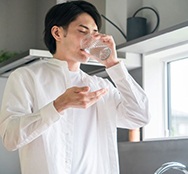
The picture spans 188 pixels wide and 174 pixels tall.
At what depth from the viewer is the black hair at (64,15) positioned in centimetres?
138

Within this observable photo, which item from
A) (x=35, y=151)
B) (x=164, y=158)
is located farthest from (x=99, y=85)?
(x=164, y=158)

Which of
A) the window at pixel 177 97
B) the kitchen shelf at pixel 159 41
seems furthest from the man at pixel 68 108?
the window at pixel 177 97

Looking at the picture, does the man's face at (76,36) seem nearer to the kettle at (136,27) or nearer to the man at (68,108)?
the man at (68,108)

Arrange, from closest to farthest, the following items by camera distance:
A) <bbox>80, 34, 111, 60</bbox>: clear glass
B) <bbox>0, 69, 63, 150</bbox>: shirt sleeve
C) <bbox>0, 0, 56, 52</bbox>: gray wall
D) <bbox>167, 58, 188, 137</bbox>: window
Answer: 1. <bbox>0, 69, 63, 150</bbox>: shirt sleeve
2. <bbox>80, 34, 111, 60</bbox>: clear glass
3. <bbox>167, 58, 188, 137</bbox>: window
4. <bbox>0, 0, 56, 52</bbox>: gray wall

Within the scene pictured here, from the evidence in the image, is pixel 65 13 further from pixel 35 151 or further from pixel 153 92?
pixel 153 92

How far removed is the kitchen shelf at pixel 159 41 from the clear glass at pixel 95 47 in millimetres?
640

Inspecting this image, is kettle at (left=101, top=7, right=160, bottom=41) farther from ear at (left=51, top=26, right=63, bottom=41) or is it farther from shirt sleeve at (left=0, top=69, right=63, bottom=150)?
shirt sleeve at (left=0, top=69, right=63, bottom=150)

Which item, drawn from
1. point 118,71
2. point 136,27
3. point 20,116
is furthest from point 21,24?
point 20,116

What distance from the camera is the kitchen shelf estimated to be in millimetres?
1994

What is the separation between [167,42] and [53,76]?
105cm

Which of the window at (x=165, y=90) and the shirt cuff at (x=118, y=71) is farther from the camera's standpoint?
the window at (x=165, y=90)

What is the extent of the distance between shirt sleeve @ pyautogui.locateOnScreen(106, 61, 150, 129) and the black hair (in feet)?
0.60

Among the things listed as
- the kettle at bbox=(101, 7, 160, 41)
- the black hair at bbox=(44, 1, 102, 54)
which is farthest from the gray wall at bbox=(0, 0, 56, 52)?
the black hair at bbox=(44, 1, 102, 54)

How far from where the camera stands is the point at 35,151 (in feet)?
3.96
